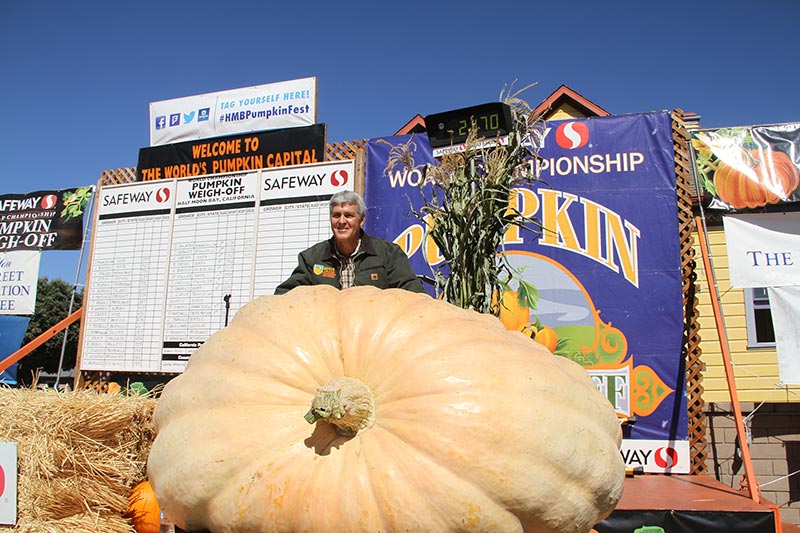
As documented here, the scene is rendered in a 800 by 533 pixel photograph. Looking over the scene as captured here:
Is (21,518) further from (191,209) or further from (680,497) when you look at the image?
(191,209)

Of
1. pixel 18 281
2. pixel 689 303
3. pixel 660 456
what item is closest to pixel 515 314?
pixel 689 303

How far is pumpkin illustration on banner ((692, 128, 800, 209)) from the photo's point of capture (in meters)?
4.73

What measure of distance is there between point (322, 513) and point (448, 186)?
1859 millimetres

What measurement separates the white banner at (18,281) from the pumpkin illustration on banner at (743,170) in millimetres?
7820

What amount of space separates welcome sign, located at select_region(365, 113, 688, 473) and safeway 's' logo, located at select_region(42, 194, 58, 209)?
4890 mm

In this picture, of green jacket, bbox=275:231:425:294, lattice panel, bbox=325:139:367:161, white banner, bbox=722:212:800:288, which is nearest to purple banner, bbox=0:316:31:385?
lattice panel, bbox=325:139:367:161

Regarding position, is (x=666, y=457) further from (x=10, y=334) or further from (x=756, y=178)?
(x=10, y=334)

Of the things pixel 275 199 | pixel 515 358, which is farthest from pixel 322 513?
pixel 275 199

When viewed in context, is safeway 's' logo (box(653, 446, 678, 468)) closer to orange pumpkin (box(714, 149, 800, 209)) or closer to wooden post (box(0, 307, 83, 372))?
orange pumpkin (box(714, 149, 800, 209))

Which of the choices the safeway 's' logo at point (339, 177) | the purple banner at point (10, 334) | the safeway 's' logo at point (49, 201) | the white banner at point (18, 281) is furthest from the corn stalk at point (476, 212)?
the purple banner at point (10, 334)

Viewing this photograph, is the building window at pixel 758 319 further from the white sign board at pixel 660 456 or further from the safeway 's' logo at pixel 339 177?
the safeway 's' logo at pixel 339 177

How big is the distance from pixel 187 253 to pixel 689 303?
497cm

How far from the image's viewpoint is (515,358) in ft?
4.17

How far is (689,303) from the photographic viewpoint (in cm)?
454
